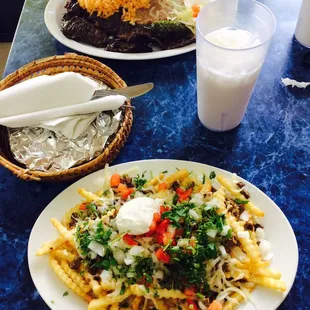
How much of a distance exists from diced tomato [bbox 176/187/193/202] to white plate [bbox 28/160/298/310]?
0.10 m

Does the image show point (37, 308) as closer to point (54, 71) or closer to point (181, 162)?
point (181, 162)

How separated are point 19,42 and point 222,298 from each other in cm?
136

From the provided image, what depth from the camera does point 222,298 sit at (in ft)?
3.62

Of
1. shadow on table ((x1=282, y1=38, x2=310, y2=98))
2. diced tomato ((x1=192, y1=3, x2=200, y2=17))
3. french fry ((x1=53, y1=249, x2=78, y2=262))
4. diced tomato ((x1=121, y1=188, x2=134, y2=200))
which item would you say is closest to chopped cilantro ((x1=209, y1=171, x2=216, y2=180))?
diced tomato ((x1=121, y1=188, x2=134, y2=200))

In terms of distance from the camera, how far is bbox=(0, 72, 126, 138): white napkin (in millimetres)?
1398

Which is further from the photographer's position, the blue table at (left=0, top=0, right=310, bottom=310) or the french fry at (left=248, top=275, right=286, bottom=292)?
the blue table at (left=0, top=0, right=310, bottom=310)

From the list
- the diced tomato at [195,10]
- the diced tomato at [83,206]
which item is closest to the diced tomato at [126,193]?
the diced tomato at [83,206]

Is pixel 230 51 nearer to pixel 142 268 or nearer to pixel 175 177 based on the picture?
pixel 175 177

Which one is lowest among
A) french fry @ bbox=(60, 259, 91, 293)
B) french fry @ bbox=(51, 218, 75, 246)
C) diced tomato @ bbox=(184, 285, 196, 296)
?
french fry @ bbox=(60, 259, 91, 293)

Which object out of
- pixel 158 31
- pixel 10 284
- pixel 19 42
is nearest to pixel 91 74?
pixel 158 31

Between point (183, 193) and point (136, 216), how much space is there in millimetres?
182

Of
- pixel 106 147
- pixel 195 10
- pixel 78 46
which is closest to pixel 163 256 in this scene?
pixel 106 147

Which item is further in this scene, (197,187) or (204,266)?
(197,187)

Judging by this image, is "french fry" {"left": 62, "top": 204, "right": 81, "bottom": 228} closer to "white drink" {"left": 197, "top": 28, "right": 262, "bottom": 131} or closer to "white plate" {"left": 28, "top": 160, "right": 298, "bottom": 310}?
"white plate" {"left": 28, "top": 160, "right": 298, "bottom": 310}
